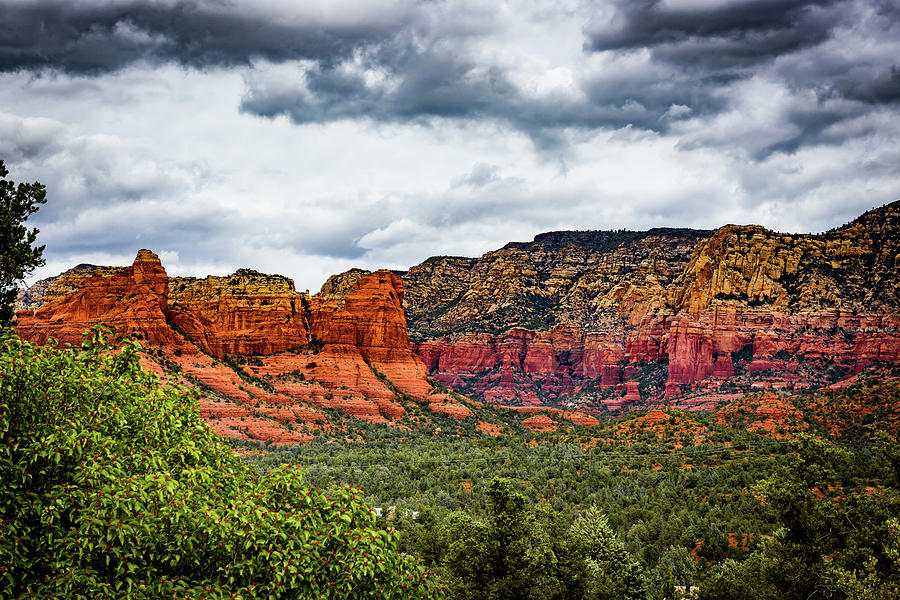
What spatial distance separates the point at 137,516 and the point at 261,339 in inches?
3120

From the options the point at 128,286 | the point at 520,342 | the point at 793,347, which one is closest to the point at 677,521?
the point at 128,286

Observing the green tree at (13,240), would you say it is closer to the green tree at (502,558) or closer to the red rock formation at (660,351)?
the green tree at (502,558)

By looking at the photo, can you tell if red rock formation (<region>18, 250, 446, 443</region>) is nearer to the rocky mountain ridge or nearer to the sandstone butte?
the sandstone butte

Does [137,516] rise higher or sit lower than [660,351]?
higher

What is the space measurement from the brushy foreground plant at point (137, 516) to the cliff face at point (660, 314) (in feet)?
341

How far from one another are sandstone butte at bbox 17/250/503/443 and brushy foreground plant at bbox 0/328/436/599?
151 feet

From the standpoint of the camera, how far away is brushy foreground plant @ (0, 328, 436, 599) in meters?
8.57

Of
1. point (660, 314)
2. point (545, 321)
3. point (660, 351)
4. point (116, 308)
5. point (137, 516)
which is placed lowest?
point (660, 351)

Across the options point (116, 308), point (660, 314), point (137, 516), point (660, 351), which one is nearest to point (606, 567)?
point (137, 516)

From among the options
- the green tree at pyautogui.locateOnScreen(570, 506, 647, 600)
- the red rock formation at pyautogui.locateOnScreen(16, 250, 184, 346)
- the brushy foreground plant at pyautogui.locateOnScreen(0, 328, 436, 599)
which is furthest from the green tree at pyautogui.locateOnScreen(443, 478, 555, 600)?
the red rock formation at pyautogui.locateOnScreen(16, 250, 184, 346)

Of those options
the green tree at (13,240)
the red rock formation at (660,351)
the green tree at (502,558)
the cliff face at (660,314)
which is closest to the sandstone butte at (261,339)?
the green tree at (13,240)

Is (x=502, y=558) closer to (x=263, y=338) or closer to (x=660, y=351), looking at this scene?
(x=263, y=338)

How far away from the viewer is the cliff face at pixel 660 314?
10919 centimetres

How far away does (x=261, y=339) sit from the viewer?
8506 centimetres
